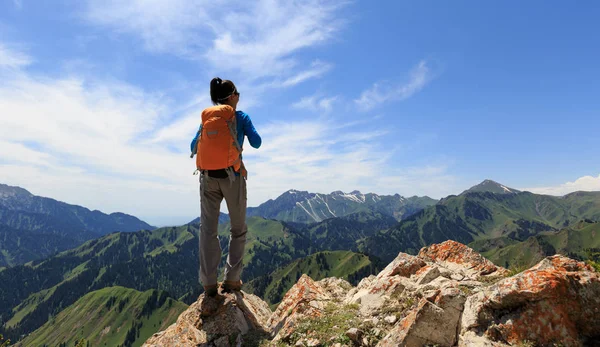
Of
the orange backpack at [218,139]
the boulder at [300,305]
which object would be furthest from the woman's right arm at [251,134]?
the boulder at [300,305]

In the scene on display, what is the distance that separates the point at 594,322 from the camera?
6.98 meters

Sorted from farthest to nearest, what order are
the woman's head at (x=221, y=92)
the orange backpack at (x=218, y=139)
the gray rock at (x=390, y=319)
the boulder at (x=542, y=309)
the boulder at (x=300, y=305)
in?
1. the woman's head at (x=221, y=92)
2. the boulder at (x=300, y=305)
3. the orange backpack at (x=218, y=139)
4. the gray rock at (x=390, y=319)
5. the boulder at (x=542, y=309)

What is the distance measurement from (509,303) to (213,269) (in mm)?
9099

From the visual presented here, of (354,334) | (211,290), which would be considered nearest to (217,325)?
(211,290)

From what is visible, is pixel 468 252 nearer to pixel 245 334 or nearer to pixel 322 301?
pixel 322 301

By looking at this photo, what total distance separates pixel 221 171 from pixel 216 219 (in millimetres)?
1932

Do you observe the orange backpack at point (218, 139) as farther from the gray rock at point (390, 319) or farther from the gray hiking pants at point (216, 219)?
the gray rock at point (390, 319)

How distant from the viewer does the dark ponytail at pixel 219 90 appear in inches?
434

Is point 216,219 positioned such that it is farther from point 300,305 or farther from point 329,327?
point 329,327

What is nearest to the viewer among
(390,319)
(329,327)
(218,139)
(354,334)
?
(354,334)

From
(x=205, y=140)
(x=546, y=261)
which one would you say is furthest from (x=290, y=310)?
(x=546, y=261)

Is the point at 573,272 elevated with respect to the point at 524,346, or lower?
elevated

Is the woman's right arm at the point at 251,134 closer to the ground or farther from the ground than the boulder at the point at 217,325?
farther from the ground

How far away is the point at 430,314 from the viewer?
792cm
